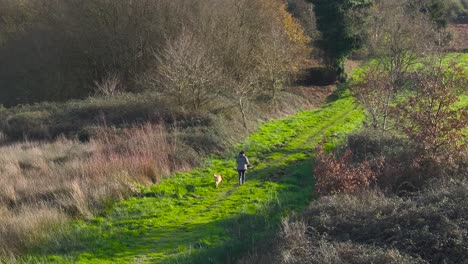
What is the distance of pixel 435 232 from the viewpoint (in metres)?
9.29

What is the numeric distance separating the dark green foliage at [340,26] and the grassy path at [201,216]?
1997 centimetres

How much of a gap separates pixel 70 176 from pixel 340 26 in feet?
93.8

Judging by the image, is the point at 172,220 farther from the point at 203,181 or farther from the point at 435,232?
the point at 435,232

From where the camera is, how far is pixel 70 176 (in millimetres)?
16797

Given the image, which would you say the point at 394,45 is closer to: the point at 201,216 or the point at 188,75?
the point at 188,75

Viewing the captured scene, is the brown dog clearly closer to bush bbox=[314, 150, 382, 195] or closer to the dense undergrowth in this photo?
bush bbox=[314, 150, 382, 195]

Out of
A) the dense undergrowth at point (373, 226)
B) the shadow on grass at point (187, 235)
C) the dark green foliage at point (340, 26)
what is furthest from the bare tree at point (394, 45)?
the shadow on grass at point (187, 235)

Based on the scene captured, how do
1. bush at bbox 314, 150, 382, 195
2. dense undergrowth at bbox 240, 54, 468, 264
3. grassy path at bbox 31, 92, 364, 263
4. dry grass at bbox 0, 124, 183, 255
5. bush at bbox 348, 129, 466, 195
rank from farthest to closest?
1. bush at bbox 348, 129, 466, 195
2. bush at bbox 314, 150, 382, 195
3. dry grass at bbox 0, 124, 183, 255
4. grassy path at bbox 31, 92, 364, 263
5. dense undergrowth at bbox 240, 54, 468, 264

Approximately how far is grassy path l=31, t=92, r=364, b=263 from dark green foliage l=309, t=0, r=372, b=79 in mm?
19968

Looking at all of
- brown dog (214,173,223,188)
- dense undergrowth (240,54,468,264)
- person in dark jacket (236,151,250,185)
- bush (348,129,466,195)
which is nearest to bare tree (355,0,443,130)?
bush (348,129,466,195)

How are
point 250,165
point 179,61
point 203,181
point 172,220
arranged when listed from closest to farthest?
point 172,220 → point 203,181 → point 250,165 → point 179,61

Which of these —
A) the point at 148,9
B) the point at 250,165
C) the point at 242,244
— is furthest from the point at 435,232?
the point at 148,9

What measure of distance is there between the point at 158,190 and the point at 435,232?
31.1 ft

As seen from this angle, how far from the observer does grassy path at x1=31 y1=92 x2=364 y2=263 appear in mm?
11555
